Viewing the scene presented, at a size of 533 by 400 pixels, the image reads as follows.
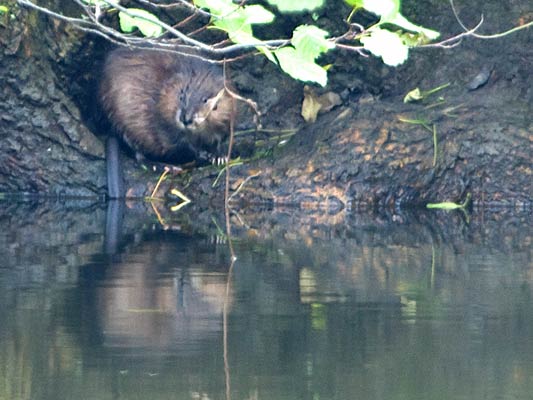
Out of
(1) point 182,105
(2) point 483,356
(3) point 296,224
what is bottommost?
(2) point 483,356

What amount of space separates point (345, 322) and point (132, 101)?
453cm

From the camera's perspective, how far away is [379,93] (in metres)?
8.17

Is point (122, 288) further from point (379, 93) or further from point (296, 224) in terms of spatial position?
point (379, 93)

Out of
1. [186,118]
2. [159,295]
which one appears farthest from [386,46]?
[186,118]

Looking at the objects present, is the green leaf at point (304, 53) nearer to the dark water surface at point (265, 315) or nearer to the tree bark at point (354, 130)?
the dark water surface at point (265, 315)

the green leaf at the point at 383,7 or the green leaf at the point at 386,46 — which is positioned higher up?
the green leaf at the point at 383,7

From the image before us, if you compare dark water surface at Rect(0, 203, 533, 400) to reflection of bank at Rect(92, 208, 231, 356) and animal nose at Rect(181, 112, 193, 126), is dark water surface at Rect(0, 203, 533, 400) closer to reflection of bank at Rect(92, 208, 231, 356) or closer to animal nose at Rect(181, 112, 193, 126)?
reflection of bank at Rect(92, 208, 231, 356)

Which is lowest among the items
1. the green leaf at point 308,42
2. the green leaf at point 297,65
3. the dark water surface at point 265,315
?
the dark water surface at point 265,315

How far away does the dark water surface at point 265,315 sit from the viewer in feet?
8.96

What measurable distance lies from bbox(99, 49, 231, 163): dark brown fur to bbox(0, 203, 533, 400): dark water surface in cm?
162

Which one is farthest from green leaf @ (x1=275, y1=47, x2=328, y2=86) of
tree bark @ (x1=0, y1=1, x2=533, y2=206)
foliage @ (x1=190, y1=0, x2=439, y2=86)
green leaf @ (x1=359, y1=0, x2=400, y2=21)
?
tree bark @ (x1=0, y1=1, x2=533, y2=206)

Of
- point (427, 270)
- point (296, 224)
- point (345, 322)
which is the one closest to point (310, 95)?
point (296, 224)

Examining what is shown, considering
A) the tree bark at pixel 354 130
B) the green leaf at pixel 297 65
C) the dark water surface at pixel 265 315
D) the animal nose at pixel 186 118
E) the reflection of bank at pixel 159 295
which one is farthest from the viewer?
the tree bark at pixel 354 130

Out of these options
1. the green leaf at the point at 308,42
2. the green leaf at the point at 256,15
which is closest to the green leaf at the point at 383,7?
the green leaf at the point at 308,42
